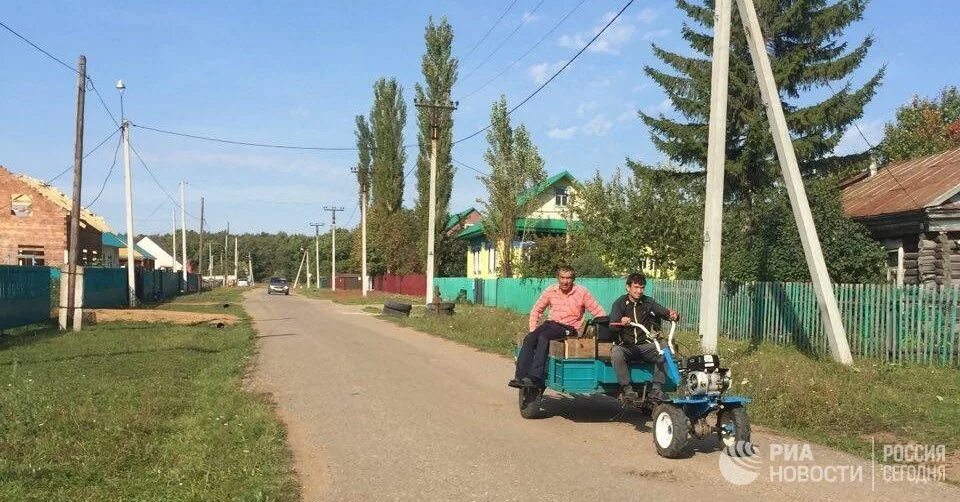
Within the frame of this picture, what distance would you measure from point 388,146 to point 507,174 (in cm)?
2527

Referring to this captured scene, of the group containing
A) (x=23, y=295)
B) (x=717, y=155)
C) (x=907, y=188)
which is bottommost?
(x=23, y=295)

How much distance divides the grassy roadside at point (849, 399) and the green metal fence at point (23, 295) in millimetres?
16266

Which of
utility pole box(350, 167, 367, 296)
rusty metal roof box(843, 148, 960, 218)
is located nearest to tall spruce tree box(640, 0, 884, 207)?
rusty metal roof box(843, 148, 960, 218)

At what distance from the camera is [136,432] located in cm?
755

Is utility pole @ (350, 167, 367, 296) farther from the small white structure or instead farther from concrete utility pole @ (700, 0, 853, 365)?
the small white structure

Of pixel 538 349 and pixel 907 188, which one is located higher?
pixel 907 188

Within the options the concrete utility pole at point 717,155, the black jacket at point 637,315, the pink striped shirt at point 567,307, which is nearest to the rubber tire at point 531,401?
the pink striped shirt at point 567,307

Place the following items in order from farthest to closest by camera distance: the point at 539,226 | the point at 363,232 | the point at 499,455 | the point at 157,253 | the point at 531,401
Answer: the point at 157,253
the point at 363,232
the point at 539,226
the point at 531,401
the point at 499,455

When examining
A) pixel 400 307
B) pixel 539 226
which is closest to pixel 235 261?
pixel 539 226

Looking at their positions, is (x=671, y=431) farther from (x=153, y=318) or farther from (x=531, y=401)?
(x=153, y=318)

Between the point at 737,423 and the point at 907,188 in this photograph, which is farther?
the point at 907,188

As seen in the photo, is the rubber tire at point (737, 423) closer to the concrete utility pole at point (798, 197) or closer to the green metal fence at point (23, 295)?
the concrete utility pole at point (798, 197)

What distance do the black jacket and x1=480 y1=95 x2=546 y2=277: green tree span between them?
89.4 ft

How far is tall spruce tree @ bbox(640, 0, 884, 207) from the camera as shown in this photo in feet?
67.4
